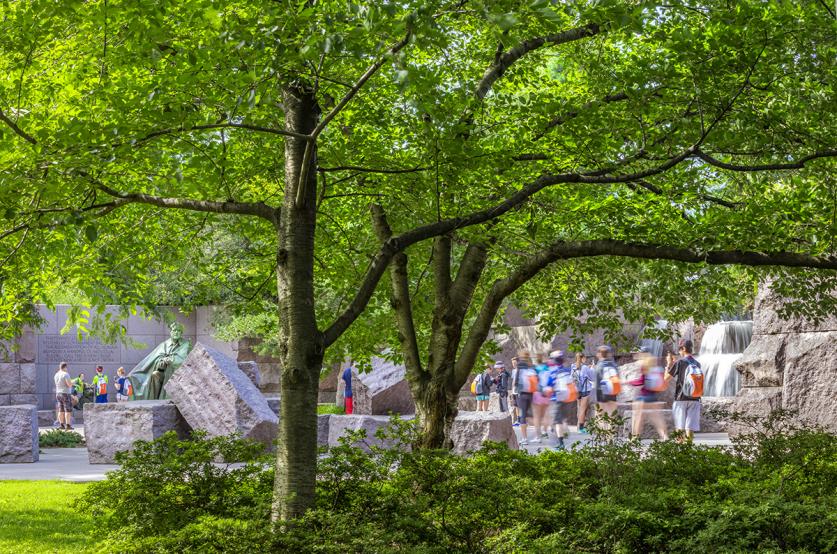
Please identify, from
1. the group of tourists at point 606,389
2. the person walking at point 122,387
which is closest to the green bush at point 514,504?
the group of tourists at point 606,389

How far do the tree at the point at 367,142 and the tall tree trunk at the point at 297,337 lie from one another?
15mm

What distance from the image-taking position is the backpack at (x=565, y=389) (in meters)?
17.0

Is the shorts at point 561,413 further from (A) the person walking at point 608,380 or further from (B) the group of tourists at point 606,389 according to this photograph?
(A) the person walking at point 608,380

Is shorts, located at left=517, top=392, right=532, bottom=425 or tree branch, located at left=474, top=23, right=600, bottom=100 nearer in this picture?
tree branch, located at left=474, top=23, right=600, bottom=100

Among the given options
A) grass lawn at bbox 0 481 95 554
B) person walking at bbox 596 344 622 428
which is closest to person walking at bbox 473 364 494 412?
person walking at bbox 596 344 622 428

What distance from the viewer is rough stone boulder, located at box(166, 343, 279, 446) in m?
15.9

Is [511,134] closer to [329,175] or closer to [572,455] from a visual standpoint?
[329,175]

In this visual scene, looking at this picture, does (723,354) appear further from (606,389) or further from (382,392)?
(606,389)

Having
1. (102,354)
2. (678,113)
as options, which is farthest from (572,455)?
(102,354)

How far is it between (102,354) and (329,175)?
2996cm

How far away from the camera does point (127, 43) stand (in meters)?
7.20

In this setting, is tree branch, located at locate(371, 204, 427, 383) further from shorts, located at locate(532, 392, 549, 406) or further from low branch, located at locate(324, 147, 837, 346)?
shorts, located at locate(532, 392, 549, 406)

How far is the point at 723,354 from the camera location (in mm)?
24828

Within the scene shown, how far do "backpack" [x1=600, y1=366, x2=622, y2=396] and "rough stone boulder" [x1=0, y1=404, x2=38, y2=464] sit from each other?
9.35 metres
